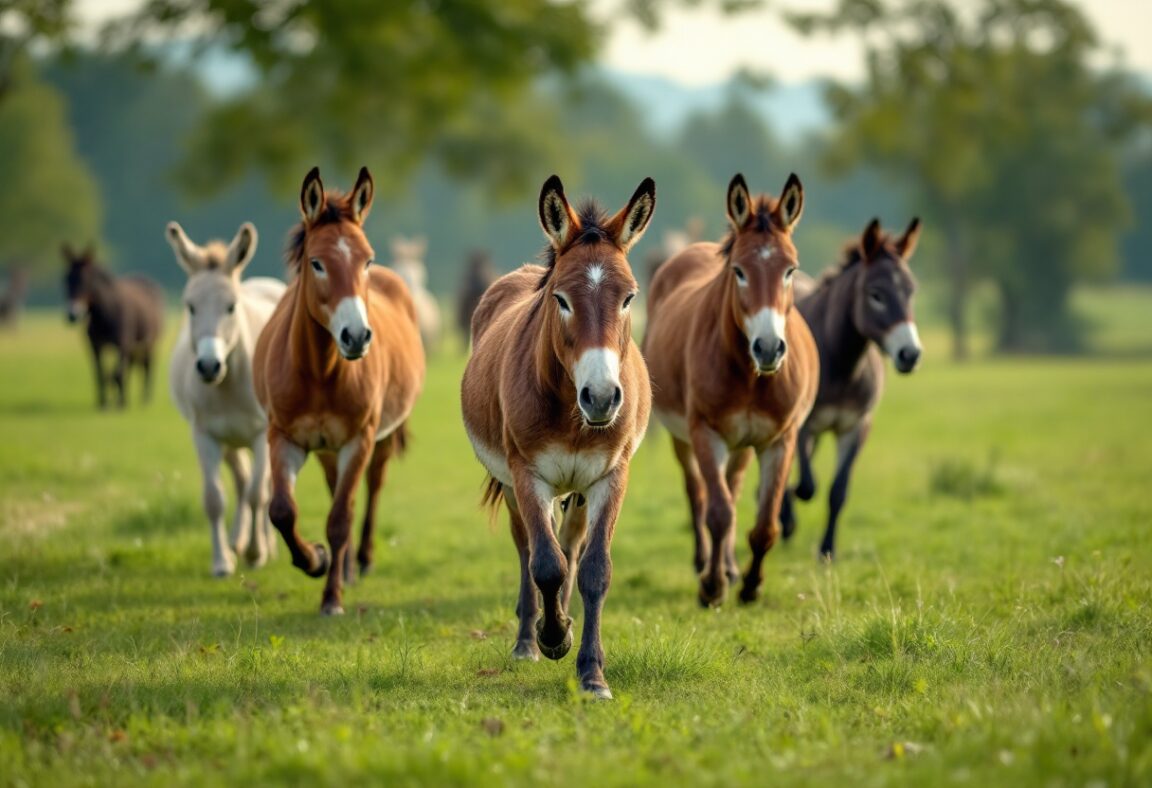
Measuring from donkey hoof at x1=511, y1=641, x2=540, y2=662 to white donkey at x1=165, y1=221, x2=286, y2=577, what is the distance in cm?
312

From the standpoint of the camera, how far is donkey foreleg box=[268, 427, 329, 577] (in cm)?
728

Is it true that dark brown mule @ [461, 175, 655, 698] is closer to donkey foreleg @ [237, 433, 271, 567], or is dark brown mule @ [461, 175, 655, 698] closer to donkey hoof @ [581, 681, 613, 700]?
donkey hoof @ [581, 681, 613, 700]

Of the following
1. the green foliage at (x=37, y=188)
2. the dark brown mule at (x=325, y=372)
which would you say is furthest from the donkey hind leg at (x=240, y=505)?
the green foliage at (x=37, y=188)

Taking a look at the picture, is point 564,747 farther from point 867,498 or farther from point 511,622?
point 867,498

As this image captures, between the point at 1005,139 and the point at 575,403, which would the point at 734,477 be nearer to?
the point at 575,403

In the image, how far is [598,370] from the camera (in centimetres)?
512

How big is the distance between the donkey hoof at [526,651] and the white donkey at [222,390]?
312cm

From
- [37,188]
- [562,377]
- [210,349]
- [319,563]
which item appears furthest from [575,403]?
[37,188]

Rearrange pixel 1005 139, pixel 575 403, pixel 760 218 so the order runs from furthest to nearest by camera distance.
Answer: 1. pixel 1005 139
2. pixel 760 218
3. pixel 575 403

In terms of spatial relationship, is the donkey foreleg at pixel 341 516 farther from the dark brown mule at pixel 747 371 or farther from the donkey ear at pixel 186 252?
the donkey ear at pixel 186 252

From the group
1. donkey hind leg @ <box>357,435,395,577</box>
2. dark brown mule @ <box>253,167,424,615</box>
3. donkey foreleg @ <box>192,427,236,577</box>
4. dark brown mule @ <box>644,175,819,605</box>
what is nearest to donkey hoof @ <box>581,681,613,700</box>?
dark brown mule @ <box>644,175,819,605</box>

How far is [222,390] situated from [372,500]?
1.37 metres

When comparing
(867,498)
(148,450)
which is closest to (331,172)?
(148,450)

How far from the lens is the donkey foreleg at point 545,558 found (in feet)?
18.3
